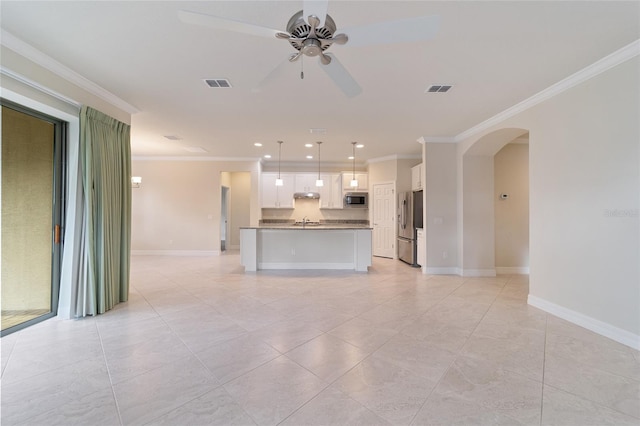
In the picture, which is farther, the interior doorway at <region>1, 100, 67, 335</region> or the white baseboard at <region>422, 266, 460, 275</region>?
the white baseboard at <region>422, 266, 460, 275</region>

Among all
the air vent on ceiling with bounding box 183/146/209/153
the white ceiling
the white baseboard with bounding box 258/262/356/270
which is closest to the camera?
the white ceiling

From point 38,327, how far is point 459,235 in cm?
665

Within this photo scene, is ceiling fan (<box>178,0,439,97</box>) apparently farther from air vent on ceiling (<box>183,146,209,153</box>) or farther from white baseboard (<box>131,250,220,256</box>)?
white baseboard (<box>131,250,220,256</box>)

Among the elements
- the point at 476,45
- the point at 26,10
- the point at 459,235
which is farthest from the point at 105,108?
the point at 459,235

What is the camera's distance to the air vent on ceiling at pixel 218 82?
330 centimetres

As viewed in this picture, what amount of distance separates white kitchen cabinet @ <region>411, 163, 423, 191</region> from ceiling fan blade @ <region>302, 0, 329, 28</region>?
17.9 feet

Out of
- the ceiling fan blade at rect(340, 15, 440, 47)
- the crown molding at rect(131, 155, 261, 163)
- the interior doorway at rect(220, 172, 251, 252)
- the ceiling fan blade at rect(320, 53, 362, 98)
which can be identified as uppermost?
the crown molding at rect(131, 155, 261, 163)

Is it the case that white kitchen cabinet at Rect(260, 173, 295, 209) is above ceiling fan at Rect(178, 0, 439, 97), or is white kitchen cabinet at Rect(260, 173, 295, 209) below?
below

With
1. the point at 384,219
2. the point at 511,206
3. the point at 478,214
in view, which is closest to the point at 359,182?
the point at 384,219

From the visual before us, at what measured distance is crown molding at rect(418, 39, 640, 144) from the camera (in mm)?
2656

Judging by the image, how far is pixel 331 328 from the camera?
→ 9.86 ft

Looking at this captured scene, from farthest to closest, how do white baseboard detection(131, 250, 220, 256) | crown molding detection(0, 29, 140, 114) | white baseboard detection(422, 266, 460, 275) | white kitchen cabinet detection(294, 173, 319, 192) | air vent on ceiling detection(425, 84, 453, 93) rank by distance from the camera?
white kitchen cabinet detection(294, 173, 319, 192) → white baseboard detection(131, 250, 220, 256) → white baseboard detection(422, 266, 460, 275) → air vent on ceiling detection(425, 84, 453, 93) → crown molding detection(0, 29, 140, 114)

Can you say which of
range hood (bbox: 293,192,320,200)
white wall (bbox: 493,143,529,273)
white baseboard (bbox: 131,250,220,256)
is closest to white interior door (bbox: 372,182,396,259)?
range hood (bbox: 293,192,320,200)

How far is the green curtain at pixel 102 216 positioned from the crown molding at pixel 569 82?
574 cm
